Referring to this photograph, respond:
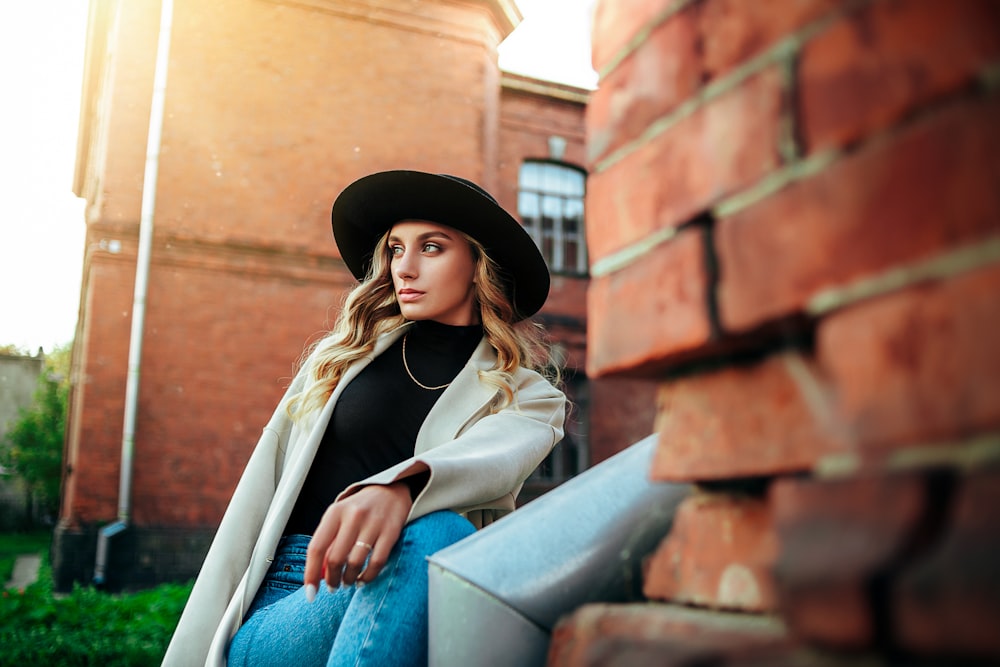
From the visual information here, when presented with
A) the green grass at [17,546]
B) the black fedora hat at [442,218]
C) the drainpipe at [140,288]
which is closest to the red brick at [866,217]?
the black fedora hat at [442,218]

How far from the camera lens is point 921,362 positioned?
18.3 inches

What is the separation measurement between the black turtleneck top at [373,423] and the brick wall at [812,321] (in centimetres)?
141

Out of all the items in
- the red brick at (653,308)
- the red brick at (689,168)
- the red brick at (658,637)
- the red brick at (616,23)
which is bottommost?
the red brick at (658,637)

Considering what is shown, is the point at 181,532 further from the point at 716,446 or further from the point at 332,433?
the point at 716,446

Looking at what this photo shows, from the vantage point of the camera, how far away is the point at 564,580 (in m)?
0.94

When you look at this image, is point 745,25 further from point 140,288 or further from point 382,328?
point 140,288

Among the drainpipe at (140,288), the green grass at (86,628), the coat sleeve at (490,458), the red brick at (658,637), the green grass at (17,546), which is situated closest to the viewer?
the red brick at (658,637)

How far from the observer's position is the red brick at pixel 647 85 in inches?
27.0

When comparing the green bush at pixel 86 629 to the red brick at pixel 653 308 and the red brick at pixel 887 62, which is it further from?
the red brick at pixel 887 62

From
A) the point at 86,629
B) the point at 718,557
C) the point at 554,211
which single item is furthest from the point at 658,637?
the point at 554,211

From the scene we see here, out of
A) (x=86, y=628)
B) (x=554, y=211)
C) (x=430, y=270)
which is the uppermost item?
(x=554, y=211)

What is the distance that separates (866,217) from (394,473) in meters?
1.16

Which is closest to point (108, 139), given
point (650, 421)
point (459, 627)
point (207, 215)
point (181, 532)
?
point (207, 215)

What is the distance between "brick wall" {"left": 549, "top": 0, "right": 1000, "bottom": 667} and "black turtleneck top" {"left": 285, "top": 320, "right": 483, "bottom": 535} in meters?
1.41
